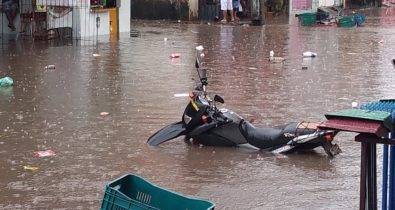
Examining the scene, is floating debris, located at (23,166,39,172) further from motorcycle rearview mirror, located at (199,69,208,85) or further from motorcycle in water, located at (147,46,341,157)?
motorcycle rearview mirror, located at (199,69,208,85)

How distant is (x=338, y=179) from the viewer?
6660 mm

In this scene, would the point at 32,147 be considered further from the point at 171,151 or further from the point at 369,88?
the point at 369,88

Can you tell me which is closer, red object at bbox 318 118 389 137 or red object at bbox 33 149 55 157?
red object at bbox 318 118 389 137

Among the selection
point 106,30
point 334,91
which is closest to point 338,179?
point 334,91

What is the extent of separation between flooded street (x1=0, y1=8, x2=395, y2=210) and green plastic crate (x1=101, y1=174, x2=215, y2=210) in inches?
65.2

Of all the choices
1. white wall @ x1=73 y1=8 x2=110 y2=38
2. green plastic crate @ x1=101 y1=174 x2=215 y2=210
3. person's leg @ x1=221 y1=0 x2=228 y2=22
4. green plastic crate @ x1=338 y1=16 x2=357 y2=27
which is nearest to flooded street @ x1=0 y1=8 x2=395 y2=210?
white wall @ x1=73 y1=8 x2=110 y2=38

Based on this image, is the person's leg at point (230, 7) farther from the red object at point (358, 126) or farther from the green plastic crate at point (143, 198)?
the red object at point (358, 126)

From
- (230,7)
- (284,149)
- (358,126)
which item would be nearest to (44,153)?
(284,149)

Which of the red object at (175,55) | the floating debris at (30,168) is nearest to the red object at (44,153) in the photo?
the floating debris at (30,168)

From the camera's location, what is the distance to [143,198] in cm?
421

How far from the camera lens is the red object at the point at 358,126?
3748mm

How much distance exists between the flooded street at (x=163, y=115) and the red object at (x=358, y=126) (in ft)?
6.74

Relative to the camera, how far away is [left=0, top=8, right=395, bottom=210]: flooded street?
6.28m

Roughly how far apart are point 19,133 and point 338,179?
3946 mm
